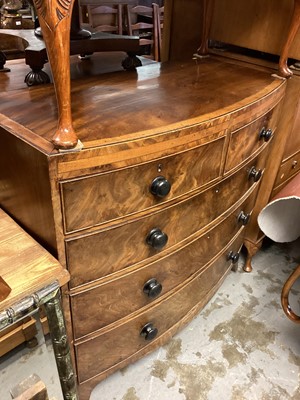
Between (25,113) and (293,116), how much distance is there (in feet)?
3.43

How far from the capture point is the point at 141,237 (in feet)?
3.06

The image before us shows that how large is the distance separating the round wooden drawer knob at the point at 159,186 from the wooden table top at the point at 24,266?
0.28 m

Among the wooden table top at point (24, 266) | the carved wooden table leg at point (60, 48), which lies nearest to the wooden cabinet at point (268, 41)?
the carved wooden table leg at point (60, 48)

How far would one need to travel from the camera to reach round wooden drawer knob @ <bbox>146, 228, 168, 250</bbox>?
36.9 inches

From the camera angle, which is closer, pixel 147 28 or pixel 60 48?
pixel 60 48

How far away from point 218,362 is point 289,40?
3.93 ft

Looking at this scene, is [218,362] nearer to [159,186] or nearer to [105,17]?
[159,186]

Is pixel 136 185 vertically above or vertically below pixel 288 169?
above

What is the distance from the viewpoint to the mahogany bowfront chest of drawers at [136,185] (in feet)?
2.47

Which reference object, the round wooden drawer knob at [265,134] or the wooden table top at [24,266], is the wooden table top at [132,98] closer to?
the round wooden drawer knob at [265,134]

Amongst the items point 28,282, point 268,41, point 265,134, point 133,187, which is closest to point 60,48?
point 133,187

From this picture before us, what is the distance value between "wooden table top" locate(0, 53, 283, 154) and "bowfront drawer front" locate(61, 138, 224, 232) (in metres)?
0.08

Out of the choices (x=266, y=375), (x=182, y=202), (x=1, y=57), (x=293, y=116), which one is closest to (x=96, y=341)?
(x=182, y=202)

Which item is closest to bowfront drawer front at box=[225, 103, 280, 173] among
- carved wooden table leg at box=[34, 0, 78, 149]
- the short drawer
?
the short drawer
